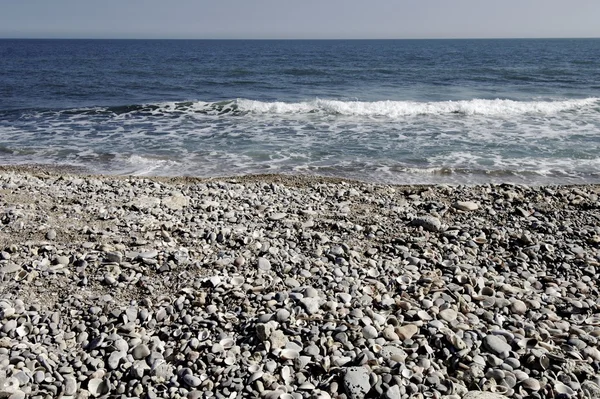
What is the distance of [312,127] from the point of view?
1702 centimetres

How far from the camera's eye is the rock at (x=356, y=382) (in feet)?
12.8

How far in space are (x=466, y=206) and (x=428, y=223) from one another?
1391 millimetres

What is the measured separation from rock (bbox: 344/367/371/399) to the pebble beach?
13 mm

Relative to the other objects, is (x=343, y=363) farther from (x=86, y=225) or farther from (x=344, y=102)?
(x=344, y=102)

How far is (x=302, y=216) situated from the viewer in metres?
7.76

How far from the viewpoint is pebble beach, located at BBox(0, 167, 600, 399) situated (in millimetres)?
4082

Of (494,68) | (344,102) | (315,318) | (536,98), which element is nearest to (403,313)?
(315,318)

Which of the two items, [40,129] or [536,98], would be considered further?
[536,98]

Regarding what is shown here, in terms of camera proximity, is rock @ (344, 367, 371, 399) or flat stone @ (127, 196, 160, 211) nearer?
rock @ (344, 367, 371, 399)

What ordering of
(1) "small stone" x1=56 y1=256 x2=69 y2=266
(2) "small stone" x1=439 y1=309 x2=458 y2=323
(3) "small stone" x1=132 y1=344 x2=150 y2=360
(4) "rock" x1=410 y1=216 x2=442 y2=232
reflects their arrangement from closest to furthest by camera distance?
(3) "small stone" x1=132 y1=344 x2=150 y2=360
(2) "small stone" x1=439 y1=309 x2=458 y2=323
(1) "small stone" x1=56 y1=256 x2=69 y2=266
(4) "rock" x1=410 y1=216 x2=442 y2=232

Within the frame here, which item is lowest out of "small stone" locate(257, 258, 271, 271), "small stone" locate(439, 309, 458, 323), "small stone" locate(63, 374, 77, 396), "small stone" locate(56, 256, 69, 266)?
"small stone" locate(63, 374, 77, 396)

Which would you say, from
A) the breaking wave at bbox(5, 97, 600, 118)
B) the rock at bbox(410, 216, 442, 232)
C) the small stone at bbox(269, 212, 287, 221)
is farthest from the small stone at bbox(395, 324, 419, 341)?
the breaking wave at bbox(5, 97, 600, 118)

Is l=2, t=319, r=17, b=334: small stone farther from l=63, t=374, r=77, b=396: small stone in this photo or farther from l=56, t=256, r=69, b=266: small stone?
l=56, t=256, r=69, b=266: small stone

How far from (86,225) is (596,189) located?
10005mm
